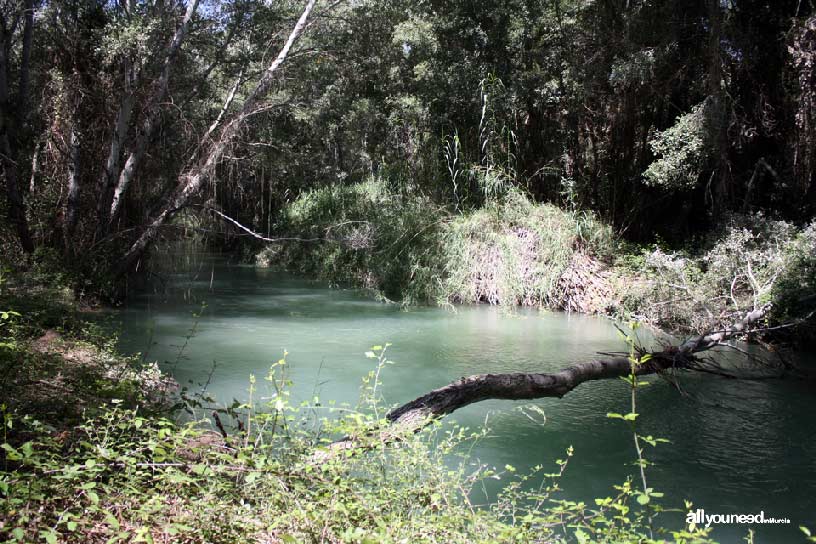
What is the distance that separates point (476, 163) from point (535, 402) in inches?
296

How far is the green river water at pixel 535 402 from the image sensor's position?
434 centimetres

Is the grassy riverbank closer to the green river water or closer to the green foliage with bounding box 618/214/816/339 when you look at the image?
the green river water

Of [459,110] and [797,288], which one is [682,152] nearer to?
[797,288]

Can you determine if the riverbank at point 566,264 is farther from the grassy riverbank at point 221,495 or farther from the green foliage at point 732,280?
the grassy riverbank at point 221,495

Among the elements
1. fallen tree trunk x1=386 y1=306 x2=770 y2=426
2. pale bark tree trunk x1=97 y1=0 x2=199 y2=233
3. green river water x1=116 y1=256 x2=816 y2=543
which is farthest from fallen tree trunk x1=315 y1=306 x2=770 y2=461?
pale bark tree trunk x1=97 y1=0 x2=199 y2=233

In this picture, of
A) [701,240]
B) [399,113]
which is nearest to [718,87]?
[701,240]

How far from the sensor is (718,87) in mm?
9656

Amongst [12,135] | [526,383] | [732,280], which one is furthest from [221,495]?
[12,135]

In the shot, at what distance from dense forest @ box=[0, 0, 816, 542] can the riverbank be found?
4cm

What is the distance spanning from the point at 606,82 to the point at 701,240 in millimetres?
3430

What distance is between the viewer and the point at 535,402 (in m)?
5.95

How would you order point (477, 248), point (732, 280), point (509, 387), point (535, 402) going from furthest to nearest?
point (477, 248) < point (732, 280) < point (535, 402) < point (509, 387)

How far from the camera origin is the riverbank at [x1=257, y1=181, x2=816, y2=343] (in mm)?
7871

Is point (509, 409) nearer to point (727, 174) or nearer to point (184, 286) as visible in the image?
point (727, 174)
